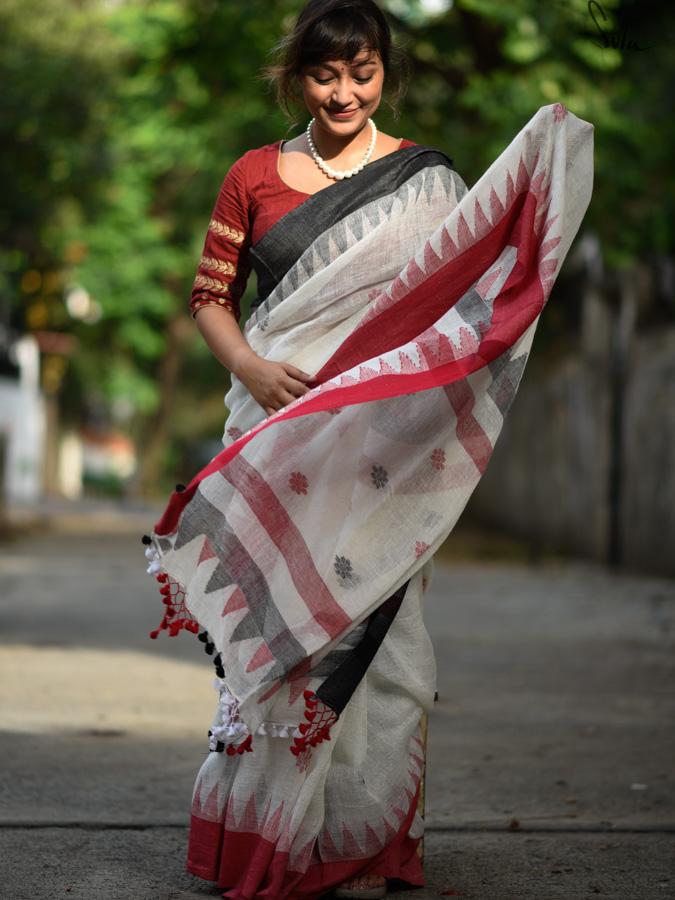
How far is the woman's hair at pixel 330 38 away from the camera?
3.34 meters

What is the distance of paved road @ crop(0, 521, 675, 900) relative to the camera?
3.67 meters

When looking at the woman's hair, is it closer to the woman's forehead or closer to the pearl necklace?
the woman's forehead

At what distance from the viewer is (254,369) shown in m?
3.34

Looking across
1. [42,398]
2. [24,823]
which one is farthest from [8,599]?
[42,398]

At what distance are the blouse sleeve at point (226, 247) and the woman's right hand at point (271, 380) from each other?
0.22 metres

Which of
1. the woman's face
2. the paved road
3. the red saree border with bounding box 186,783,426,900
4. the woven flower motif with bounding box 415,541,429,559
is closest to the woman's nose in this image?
the woman's face

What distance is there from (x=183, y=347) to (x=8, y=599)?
1166 inches

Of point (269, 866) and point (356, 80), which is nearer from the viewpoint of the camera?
point (269, 866)

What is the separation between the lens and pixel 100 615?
9.93 metres

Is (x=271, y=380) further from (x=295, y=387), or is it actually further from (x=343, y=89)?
(x=343, y=89)

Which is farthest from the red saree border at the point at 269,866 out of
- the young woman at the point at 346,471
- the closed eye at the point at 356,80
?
the closed eye at the point at 356,80

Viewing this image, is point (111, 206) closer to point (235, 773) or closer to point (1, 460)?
point (1, 460)

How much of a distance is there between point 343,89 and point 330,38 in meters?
0.11

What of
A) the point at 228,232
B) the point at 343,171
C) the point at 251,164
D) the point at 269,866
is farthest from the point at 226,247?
the point at 269,866
